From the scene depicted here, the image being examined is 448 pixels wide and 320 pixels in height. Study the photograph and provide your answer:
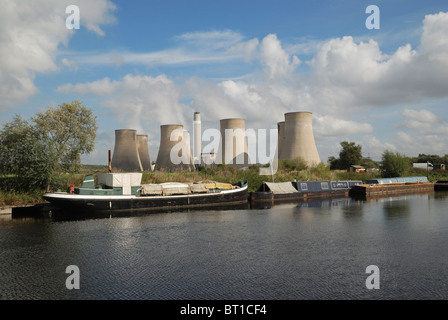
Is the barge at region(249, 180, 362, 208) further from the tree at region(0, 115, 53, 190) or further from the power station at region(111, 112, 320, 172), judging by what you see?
the tree at region(0, 115, 53, 190)

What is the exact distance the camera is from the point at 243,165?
46375 millimetres

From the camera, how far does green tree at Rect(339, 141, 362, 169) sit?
56969 mm

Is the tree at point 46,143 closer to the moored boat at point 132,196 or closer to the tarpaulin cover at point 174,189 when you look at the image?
the moored boat at point 132,196

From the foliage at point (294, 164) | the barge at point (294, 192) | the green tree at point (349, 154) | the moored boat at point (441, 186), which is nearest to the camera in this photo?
the barge at point (294, 192)

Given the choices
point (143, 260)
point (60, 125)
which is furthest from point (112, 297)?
point (60, 125)

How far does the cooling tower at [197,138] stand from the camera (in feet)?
209

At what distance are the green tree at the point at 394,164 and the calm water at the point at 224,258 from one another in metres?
35.5

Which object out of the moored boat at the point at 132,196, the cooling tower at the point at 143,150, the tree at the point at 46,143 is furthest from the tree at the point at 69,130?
the cooling tower at the point at 143,150

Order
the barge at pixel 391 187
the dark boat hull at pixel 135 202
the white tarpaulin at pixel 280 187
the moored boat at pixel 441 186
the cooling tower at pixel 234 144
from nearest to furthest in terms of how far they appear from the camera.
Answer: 1. the dark boat hull at pixel 135 202
2. the white tarpaulin at pixel 280 187
3. the barge at pixel 391 187
4. the cooling tower at pixel 234 144
5. the moored boat at pixel 441 186

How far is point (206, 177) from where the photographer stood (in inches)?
1379

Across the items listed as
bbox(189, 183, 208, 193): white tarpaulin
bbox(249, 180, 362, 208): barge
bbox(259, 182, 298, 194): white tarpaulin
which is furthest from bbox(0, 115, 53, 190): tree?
bbox(259, 182, 298, 194): white tarpaulin

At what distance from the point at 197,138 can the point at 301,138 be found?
23.9 metres

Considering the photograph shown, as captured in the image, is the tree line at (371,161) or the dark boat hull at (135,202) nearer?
the dark boat hull at (135,202)

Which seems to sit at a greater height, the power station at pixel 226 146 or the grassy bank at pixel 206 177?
the power station at pixel 226 146
